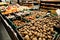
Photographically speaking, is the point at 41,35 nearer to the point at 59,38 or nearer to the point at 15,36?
the point at 59,38

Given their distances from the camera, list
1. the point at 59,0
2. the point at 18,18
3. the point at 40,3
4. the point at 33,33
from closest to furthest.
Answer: the point at 33,33, the point at 18,18, the point at 59,0, the point at 40,3

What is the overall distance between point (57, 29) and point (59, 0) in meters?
5.00

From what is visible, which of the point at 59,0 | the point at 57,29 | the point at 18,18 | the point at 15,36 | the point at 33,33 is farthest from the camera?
the point at 59,0

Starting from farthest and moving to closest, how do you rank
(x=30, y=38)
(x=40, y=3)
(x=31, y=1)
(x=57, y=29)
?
(x=31, y=1) → (x=40, y=3) → (x=57, y=29) → (x=30, y=38)

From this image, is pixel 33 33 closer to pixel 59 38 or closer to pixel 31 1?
pixel 59 38

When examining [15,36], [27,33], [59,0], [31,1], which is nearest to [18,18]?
[27,33]

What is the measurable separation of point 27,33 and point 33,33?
0.11 metres

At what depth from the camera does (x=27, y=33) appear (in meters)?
1.91

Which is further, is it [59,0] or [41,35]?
[59,0]

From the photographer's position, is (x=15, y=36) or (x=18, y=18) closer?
(x=15, y=36)

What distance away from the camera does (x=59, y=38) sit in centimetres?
173

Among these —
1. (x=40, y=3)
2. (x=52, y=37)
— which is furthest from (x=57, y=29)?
(x=40, y=3)

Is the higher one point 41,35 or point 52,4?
point 41,35

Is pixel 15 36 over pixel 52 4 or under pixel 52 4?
over
